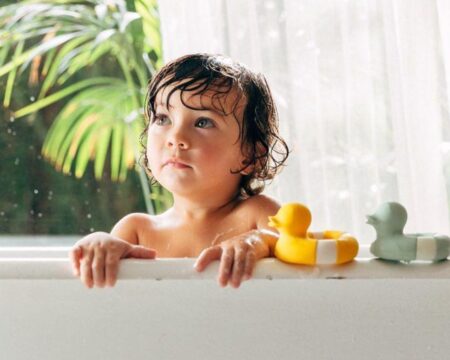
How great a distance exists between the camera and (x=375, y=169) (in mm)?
1646

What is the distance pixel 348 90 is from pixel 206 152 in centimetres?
56

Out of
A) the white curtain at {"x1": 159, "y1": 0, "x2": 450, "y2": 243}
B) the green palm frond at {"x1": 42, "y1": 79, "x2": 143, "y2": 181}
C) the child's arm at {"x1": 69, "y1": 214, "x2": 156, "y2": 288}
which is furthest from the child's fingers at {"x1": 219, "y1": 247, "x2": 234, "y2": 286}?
the green palm frond at {"x1": 42, "y1": 79, "x2": 143, "y2": 181}

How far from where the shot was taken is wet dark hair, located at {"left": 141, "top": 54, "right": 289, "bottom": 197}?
1200 millimetres

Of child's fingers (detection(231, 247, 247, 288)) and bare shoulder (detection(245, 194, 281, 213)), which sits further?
bare shoulder (detection(245, 194, 281, 213))

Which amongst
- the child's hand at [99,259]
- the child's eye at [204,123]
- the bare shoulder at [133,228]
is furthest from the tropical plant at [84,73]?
the child's hand at [99,259]

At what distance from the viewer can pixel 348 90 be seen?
1651 millimetres

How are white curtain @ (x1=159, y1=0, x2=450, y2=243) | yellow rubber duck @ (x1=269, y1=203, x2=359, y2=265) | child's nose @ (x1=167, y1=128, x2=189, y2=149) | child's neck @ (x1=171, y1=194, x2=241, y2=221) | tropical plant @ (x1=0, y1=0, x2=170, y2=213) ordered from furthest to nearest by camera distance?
tropical plant @ (x1=0, y1=0, x2=170, y2=213)
white curtain @ (x1=159, y1=0, x2=450, y2=243)
child's neck @ (x1=171, y1=194, x2=241, y2=221)
child's nose @ (x1=167, y1=128, x2=189, y2=149)
yellow rubber duck @ (x1=269, y1=203, x2=359, y2=265)

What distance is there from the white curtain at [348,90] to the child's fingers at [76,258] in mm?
783

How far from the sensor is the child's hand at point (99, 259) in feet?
3.09

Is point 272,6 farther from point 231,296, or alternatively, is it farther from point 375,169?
point 231,296

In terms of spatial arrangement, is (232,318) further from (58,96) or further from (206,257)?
(58,96)

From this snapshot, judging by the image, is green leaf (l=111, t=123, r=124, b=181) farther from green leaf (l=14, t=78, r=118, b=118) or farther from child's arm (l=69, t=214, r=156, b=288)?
child's arm (l=69, t=214, r=156, b=288)

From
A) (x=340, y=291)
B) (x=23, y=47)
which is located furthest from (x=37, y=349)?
(x=23, y=47)

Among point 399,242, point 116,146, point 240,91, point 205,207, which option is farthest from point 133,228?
point 116,146
